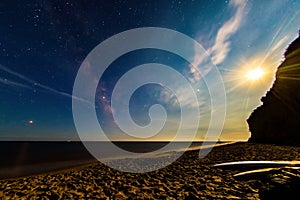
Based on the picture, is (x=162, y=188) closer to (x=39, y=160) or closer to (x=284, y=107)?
(x=284, y=107)

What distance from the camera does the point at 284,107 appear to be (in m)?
20.7

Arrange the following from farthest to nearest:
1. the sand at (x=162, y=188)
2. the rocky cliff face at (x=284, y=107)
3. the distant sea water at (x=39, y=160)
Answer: the rocky cliff face at (x=284, y=107) → the distant sea water at (x=39, y=160) → the sand at (x=162, y=188)

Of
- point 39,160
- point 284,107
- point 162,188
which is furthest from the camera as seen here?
point 39,160

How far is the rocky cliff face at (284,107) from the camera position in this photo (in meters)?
19.1

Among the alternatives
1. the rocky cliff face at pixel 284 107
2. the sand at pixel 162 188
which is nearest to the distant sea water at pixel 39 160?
the sand at pixel 162 188

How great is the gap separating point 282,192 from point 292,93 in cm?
2018

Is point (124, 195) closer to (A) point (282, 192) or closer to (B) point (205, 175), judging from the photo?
(B) point (205, 175)

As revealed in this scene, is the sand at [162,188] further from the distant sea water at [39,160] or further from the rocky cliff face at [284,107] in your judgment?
the rocky cliff face at [284,107]

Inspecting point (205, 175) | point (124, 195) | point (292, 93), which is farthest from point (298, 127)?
point (124, 195)

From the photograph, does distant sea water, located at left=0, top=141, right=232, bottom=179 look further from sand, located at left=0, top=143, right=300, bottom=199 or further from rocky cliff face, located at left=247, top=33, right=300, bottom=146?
rocky cliff face, located at left=247, top=33, right=300, bottom=146

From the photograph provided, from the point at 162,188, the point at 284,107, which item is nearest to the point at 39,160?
the point at 162,188

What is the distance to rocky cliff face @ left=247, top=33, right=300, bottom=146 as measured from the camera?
19125 mm

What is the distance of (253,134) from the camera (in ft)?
83.2

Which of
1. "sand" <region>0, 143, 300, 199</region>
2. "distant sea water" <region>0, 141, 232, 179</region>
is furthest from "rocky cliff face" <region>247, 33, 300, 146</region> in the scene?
"sand" <region>0, 143, 300, 199</region>
